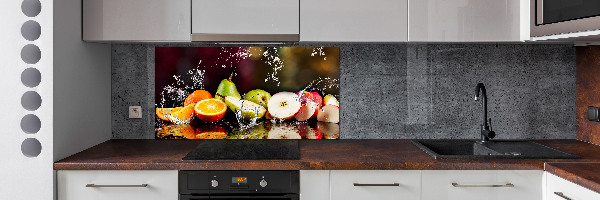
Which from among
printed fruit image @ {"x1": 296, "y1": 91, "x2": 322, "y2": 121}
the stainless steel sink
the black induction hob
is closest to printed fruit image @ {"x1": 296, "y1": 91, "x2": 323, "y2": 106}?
printed fruit image @ {"x1": 296, "y1": 91, "x2": 322, "y2": 121}

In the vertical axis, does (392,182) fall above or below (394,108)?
below

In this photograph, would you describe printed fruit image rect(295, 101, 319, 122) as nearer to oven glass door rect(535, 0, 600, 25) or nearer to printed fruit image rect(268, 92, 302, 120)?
printed fruit image rect(268, 92, 302, 120)

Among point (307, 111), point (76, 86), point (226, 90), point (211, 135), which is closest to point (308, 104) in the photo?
point (307, 111)

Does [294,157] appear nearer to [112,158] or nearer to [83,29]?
[112,158]

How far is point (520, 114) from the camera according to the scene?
107 inches

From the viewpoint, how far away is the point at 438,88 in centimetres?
272

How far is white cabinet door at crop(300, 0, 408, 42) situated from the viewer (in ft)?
7.62

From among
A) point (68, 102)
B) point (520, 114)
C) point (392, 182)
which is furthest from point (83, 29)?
point (520, 114)

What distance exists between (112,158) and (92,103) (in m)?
0.47

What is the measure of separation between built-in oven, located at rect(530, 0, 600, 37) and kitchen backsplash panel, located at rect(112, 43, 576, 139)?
1.57ft

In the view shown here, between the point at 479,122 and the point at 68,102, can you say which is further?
the point at 479,122
